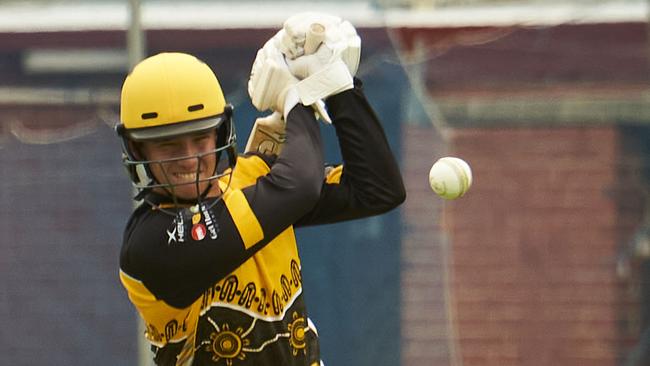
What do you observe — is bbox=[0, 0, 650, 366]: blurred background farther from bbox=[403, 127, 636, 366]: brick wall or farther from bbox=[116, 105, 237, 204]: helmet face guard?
bbox=[116, 105, 237, 204]: helmet face guard

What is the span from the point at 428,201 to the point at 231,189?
3.10 meters

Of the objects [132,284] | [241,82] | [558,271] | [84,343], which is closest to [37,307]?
[84,343]

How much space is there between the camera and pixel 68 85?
690 cm

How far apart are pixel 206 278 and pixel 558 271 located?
3436 mm

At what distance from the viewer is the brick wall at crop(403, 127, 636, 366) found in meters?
6.74

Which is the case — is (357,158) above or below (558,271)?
above

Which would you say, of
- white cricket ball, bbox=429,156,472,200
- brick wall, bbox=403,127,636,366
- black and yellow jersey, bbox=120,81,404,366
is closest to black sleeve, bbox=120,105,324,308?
black and yellow jersey, bbox=120,81,404,366

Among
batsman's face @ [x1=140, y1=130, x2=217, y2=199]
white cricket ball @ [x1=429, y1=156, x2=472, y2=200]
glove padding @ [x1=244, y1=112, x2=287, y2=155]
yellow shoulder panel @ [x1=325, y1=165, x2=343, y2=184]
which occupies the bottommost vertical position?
white cricket ball @ [x1=429, y1=156, x2=472, y2=200]

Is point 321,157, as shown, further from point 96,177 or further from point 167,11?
point 167,11

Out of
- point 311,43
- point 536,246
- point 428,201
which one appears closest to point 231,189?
point 311,43

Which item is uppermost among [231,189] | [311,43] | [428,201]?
[311,43]

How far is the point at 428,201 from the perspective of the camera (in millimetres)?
6695

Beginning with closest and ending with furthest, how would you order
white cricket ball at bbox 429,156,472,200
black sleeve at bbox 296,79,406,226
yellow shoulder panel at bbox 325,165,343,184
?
black sleeve at bbox 296,79,406,226 → yellow shoulder panel at bbox 325,165,343,184 → white cricket ball at bbox 429,156,472,200

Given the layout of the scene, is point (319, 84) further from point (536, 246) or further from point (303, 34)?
point (536, 246)
